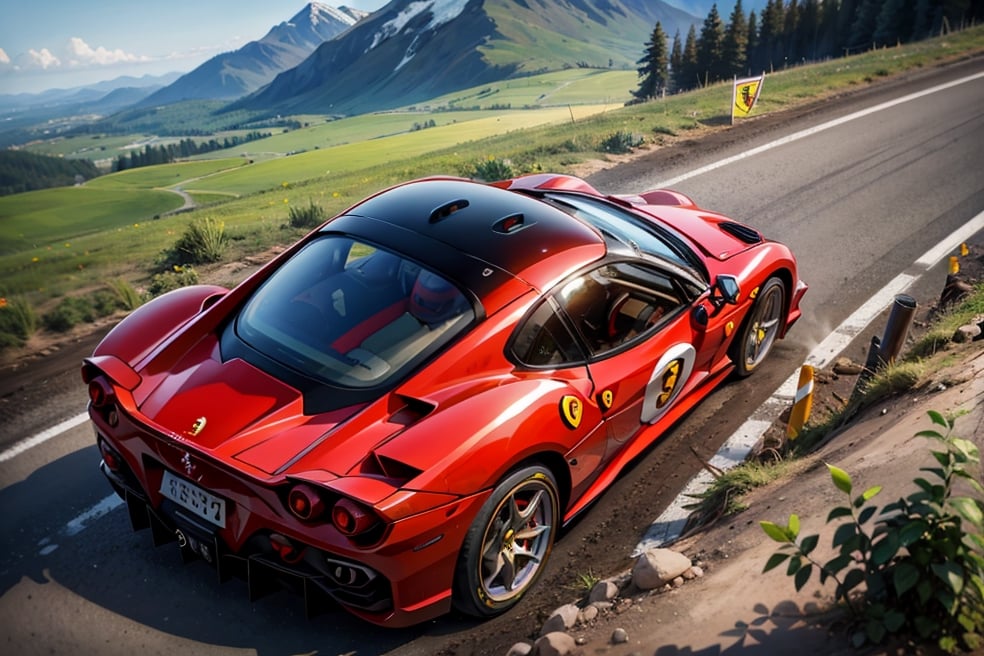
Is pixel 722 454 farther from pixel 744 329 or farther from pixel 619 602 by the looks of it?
pixel 619 602

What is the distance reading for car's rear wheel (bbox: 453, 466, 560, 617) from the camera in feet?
10.2

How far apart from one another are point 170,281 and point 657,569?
6497 mm

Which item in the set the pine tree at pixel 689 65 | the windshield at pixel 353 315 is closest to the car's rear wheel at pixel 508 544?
the windshield at pixel 353 315

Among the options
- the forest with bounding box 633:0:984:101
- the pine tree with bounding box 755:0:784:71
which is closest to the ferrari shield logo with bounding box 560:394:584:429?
the forest with bounding box 633:0:984:101

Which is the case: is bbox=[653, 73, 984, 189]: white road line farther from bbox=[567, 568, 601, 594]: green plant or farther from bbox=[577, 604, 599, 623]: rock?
bbox=[577, 604, 599, 623]: rock

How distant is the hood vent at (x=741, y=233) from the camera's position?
17.5ft

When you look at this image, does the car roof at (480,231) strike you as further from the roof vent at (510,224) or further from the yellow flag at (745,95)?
the yellow flag at (745,95)

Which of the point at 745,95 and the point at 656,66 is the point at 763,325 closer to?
the point at 745,95

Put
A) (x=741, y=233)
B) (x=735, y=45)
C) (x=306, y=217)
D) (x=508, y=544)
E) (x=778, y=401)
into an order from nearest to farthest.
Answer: (x=508, y=544) → (x=778, y=401) → (x=741, y=233) → (x=306, y=217) → (x=735, y=45)

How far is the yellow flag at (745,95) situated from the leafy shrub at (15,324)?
43.5 ft

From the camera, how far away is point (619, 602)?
3.07 m

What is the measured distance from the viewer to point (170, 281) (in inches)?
305

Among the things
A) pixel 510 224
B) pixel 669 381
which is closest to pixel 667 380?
pixel 669 381

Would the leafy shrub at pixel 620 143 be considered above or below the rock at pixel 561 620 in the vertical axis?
above
